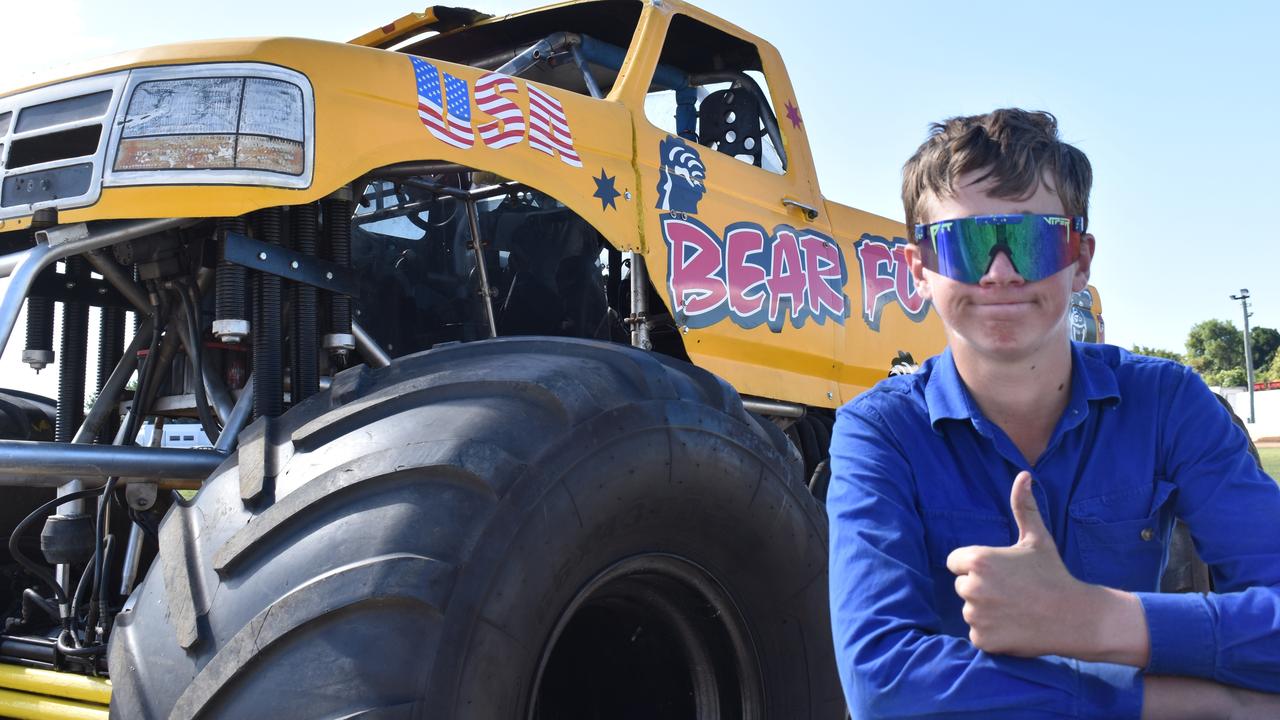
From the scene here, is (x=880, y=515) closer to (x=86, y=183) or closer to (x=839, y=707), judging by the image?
(x=839, y=707)

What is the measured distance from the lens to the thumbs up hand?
1.47 meters

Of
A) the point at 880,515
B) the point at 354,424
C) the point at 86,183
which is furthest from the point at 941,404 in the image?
the point at 86,183

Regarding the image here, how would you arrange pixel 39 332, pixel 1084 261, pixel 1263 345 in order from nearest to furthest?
1. pixel 1084 261
2. pixel 39 332
3. pixel 1263 345

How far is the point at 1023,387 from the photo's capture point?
1841 millimetres

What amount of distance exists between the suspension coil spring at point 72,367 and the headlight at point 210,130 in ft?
2.72

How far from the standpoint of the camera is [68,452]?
2322 millimetres

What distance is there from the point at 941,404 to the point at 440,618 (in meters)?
0.89

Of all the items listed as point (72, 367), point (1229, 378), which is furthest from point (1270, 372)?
point (72, 367)

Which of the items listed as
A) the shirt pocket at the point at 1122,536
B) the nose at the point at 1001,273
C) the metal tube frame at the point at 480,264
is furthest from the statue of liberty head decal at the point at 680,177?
the shirt pocket at the point at 1122,536

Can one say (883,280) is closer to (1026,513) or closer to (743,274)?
(743,274)

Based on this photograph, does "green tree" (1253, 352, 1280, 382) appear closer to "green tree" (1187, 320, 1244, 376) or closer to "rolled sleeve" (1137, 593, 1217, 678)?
"green tree" (1187, 320, 1244, 376)

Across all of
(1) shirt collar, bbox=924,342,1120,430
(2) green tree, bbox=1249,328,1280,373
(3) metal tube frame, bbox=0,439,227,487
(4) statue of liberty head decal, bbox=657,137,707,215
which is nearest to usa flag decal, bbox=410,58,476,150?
(4) statue of liberty head decal, bbox=657,137,707,215

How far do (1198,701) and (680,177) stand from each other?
8.43ft

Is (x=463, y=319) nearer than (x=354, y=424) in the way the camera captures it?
No
